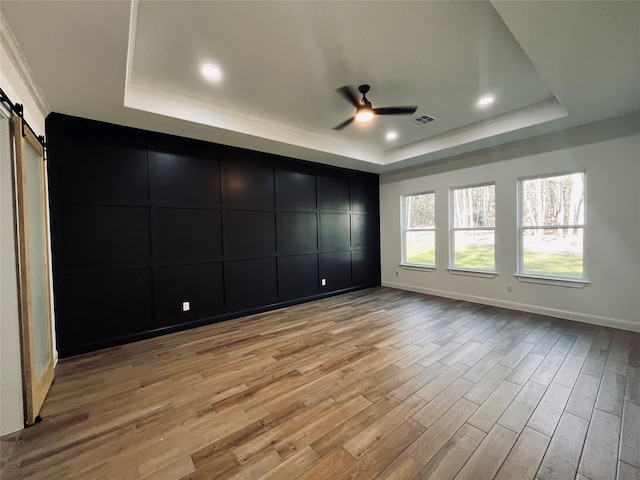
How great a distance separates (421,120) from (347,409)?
3.82 meters

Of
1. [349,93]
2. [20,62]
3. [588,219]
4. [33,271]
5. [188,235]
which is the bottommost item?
[33,271]

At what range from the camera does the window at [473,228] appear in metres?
4.72

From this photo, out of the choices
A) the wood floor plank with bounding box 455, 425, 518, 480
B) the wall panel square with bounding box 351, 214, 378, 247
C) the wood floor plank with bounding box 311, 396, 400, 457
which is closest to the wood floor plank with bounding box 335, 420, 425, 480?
the wood floor plank with bounding box 311, 396, 400, 457

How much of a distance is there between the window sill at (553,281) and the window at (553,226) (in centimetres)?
9

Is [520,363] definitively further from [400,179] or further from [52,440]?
[400,179]

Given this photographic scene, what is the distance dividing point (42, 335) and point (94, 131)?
232 cm

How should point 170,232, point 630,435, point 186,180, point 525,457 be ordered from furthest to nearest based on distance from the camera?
point 186,180 → point 170,232 → point 630,435 → point 525,457

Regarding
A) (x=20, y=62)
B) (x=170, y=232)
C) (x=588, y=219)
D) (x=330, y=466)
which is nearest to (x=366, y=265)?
(x=588, y=219)

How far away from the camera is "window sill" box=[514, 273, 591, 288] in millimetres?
3748

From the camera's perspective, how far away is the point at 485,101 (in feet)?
11.0

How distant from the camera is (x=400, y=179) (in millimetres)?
6023

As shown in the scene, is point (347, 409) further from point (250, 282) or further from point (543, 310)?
point (543, 310)

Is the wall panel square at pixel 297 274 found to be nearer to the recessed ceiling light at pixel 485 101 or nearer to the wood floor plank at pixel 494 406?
the wood floor plank at pixel 494 406

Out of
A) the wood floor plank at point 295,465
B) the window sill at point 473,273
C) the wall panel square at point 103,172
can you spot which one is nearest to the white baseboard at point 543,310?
the window sill at point 473,273
